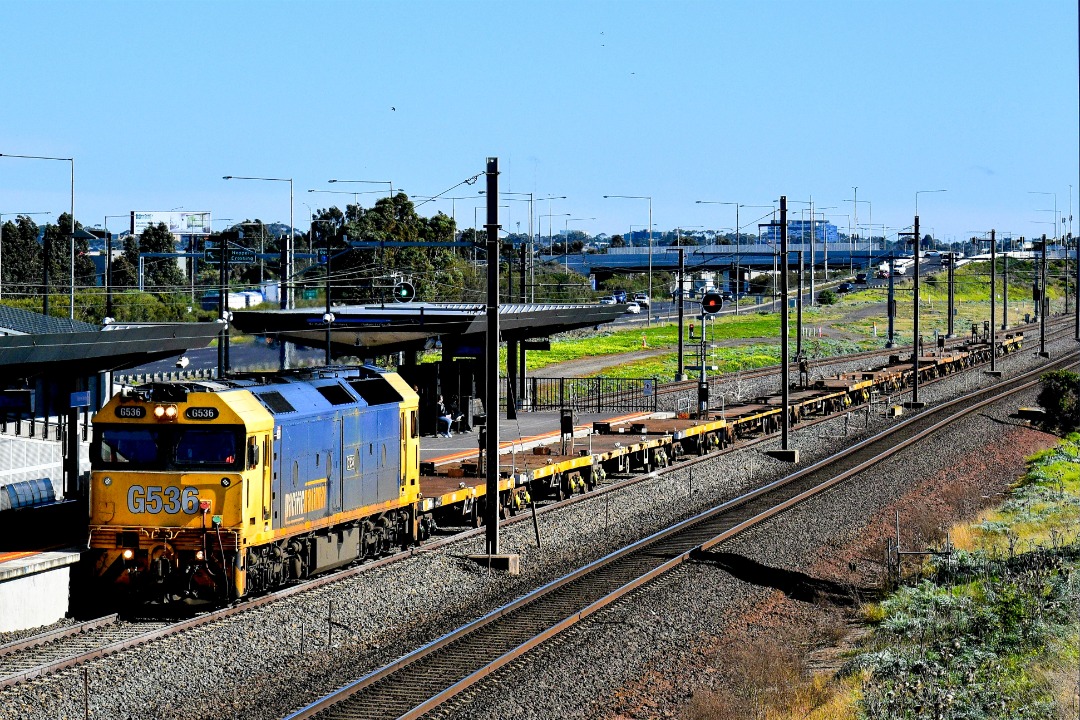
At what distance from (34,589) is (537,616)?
7.52 m

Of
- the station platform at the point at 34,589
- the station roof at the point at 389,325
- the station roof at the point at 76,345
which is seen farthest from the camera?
the station roof at the point at 389,325

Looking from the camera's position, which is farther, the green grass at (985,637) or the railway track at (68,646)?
the railway track at (68,646)

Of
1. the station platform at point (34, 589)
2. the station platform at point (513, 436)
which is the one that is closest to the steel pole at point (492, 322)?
the station platform at point (513, 436)

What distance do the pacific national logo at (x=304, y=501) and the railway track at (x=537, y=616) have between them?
3.55 metres

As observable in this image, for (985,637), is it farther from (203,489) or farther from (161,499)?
(161,499)

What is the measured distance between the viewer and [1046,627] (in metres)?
18.5

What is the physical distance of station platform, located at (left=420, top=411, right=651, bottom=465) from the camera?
37.0 metres

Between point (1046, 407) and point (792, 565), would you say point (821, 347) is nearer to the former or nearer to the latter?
point (1046, 407)

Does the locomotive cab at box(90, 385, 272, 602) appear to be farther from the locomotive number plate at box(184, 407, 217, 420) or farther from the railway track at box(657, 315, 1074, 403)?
the railway track at box(657, 315, 1074, 403)

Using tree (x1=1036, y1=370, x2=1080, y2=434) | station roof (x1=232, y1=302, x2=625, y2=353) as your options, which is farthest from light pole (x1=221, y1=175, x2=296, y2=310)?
tree (x1=1036, y1=370, x2=1080, y2=434)

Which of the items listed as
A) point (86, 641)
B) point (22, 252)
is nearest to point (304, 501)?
point (86, 641)

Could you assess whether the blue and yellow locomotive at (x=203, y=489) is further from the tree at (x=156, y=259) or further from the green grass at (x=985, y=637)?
the tree at (x=156, y=259)

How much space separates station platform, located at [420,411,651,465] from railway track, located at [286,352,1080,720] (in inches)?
224

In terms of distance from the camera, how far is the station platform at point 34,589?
19188 millimetres
